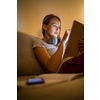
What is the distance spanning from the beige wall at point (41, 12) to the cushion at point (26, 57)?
0.18 feet

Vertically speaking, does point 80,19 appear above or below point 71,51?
above

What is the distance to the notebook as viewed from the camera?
0.43m

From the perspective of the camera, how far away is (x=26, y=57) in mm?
486

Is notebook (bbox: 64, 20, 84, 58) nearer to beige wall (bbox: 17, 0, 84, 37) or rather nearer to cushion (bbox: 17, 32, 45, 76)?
beige wall (bbox: 17, 0, 84, 37)

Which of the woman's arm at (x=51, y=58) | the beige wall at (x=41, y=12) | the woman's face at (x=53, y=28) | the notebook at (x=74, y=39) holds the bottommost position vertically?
the woman's arm at (x=51, y=58)

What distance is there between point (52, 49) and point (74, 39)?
15 centimetres

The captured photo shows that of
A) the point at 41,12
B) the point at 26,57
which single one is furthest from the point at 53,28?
the point at 26,57

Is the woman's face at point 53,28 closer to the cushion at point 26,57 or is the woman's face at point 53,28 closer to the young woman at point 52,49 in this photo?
the young woman at point 52,49

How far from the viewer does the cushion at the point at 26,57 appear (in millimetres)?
437

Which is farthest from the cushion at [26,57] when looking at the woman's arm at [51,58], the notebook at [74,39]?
the notebook at [74,39]

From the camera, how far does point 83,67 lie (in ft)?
1.18
